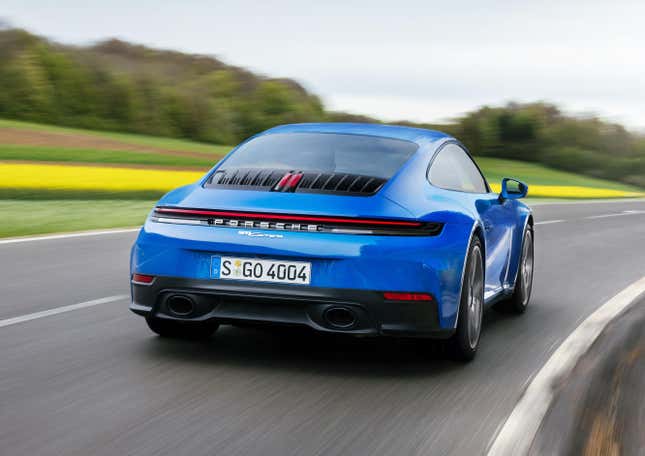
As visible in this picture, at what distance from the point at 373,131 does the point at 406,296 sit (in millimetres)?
1503

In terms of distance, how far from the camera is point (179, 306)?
5.55 metres

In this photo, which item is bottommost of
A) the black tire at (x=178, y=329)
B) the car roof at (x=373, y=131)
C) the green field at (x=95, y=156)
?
the green field at (x=95, y=156)

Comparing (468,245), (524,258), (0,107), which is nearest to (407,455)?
(468,245)

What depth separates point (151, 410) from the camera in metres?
4.62

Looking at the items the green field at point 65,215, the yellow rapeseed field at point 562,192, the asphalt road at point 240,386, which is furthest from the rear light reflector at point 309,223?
the yellow rapeseed field at point 562,192

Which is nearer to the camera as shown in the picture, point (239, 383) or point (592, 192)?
point (239, 383)

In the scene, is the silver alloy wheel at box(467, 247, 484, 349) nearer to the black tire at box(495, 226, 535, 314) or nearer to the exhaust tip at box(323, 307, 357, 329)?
the exhaust tip at box(323, 307, 357, 329)

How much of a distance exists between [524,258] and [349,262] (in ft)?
11.0

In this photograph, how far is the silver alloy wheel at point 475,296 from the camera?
5.95 metres

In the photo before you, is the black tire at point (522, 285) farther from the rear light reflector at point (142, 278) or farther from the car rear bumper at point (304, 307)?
the rear light reflector at point (142, 278)

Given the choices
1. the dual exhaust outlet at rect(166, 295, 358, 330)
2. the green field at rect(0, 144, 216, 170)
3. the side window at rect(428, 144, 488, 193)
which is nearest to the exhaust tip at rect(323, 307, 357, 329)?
the dual exhaust outlet at rect(166, 295, 358, 330)

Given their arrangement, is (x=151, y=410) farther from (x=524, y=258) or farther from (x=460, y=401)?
(x=524, y=258)

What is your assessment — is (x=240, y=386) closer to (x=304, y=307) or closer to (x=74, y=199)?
(x=304, y=307)

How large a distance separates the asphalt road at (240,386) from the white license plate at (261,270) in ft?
1.15
